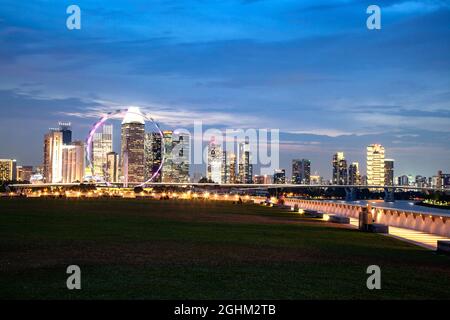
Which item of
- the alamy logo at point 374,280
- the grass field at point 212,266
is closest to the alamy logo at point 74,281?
the grass field at point 212,266

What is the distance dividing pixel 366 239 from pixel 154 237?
8.80 metres

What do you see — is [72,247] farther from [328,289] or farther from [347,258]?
[328,289]

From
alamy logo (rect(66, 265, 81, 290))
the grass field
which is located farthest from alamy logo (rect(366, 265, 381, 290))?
alamy logo (rect(66, 265, 81, 290))

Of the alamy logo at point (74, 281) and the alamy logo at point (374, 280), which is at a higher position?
the alamy logo at point (74, 281)

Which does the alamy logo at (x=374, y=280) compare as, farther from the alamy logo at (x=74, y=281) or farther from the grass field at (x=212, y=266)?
the alamy logo at (x=74, y=281)

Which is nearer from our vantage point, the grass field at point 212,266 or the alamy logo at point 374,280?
the grass field at point 212,266

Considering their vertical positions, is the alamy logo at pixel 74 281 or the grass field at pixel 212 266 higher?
the alamy logo at pixel 74 281

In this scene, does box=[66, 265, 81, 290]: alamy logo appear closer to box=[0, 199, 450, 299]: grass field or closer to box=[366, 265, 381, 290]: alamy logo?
box=[0, 199, 450, 299]: grass field

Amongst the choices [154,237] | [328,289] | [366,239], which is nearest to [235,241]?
[154,237]

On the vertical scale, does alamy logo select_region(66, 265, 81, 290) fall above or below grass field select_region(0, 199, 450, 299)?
above
